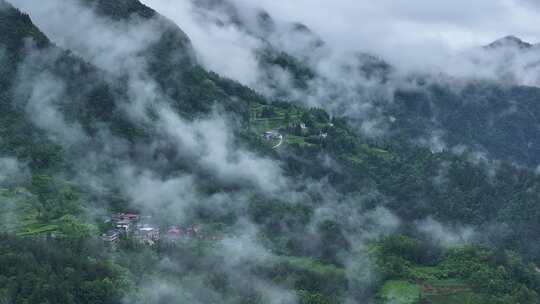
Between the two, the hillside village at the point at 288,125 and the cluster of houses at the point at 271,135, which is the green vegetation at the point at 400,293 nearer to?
the hillside village at the point at 288,125

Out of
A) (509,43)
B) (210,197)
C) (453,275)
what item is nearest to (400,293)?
(453,275)

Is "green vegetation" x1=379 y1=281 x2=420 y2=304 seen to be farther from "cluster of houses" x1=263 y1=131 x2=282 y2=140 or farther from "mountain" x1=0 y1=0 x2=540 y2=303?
"cluster of houses" x1=263 y1=131 x2=282 y2=140

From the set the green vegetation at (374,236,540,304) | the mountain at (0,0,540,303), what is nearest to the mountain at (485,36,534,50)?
the mountain at (0,0,540,303)

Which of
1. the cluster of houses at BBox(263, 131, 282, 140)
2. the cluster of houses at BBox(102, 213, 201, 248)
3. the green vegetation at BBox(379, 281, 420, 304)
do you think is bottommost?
the green vegetation at BBox(379, 281, 420, 304)

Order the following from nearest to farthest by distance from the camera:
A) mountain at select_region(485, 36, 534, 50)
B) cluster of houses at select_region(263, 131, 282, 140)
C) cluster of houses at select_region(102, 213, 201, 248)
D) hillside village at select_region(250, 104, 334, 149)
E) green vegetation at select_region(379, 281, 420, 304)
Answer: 1. green vegetation at select_region(379, 281, 420, 304)
2. cluster of houses at select_region(102, 213, 201, 248)
3. cluster of houses at select_region(263, 131, 282, 140)
4. hillside village at select_region(250, 104, 334, 149)
5. mountain at select_region(485, 36, 534, 50)

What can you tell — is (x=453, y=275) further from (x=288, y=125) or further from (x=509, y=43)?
(x=509, y=43)
